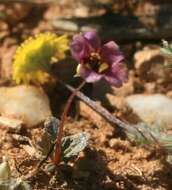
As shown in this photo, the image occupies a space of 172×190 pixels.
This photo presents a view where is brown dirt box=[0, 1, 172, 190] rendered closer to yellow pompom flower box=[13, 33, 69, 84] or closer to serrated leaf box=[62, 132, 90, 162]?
serrated leaf box=[62, 132, 90, 162]

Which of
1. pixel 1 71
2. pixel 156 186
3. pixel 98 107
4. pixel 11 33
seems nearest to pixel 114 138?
pixel 98 107

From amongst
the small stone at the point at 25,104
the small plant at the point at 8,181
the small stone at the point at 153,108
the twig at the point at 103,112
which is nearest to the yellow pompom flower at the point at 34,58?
the small stone at the point at 25,104

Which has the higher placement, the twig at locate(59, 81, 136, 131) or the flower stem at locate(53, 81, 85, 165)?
the twig at locate(59, 81, 136, 131)

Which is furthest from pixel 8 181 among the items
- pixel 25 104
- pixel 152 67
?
pixel 152 67

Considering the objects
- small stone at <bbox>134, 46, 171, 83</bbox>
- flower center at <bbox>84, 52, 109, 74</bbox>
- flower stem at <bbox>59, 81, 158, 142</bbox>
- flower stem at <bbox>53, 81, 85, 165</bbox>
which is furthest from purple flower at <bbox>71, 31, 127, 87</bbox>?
small stone at <bbox>134, 46, 171, 83</bbox>

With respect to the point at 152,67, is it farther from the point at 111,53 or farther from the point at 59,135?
the point at 59,135

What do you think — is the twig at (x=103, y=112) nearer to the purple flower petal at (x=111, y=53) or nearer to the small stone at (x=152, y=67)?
the purple flower petal at (x=111, y=53)

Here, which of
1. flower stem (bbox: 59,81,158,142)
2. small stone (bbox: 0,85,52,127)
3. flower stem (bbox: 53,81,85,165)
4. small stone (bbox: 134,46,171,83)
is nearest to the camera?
flower stem (bbox: 53,81,85,165)
